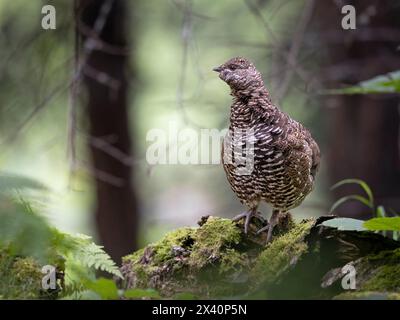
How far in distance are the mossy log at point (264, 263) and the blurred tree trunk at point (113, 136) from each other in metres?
4.63

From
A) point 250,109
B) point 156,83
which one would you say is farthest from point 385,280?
point 156,83

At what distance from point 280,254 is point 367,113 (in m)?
4.71

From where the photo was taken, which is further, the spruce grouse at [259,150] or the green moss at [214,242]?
the spruce grouse at [259,150]

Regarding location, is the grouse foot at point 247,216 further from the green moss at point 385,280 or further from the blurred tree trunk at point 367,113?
the blurred tree trunk at point 367,113

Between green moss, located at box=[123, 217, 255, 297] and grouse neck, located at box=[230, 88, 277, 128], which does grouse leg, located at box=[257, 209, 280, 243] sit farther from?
grouse neck, located at box=[230, 88, 277, 128]

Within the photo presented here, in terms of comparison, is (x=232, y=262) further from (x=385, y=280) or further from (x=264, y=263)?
(x=385, y=280)

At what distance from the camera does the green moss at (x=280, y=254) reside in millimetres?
2668

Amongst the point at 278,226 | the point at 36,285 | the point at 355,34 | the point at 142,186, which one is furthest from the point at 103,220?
the point at 36,285

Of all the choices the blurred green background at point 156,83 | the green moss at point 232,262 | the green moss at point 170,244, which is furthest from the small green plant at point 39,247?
the blurred green background at point 156,83

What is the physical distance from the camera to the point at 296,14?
8031mm

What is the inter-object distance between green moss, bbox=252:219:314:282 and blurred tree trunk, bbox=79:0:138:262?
4.94m

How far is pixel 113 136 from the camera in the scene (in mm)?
7801

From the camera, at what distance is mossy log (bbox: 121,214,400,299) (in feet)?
8.08
